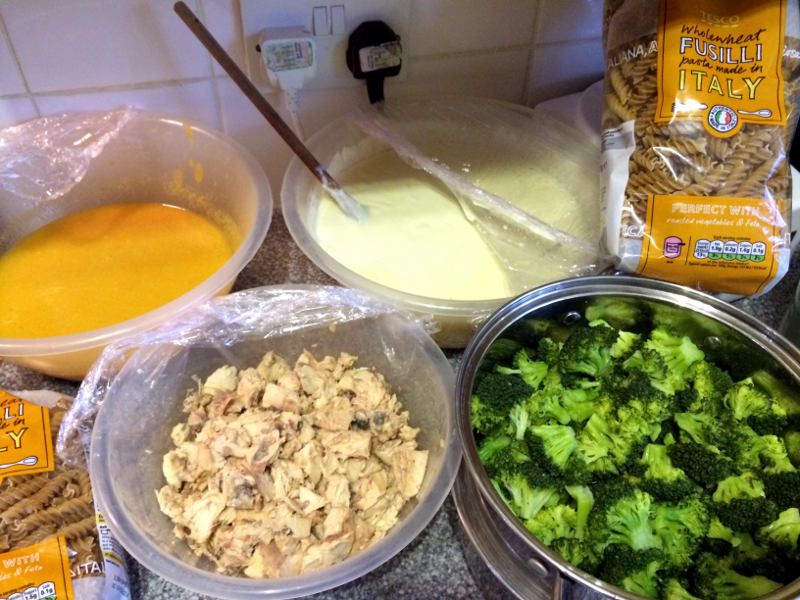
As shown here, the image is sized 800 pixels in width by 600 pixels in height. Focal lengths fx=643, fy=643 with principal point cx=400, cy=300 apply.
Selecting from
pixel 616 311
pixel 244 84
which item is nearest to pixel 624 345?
pixel 616 311

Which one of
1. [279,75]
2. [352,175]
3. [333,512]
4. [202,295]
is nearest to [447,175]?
[352,175]

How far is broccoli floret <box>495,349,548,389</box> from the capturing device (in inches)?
28.0

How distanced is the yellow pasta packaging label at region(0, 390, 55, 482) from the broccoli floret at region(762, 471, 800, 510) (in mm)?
726

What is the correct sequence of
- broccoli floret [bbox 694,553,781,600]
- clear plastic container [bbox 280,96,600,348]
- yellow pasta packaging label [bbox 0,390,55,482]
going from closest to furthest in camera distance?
broccoli floret [bbox 694,553,781,600]
yellow pasta packaging label [bbox 0,390,55,482]
clear plastic container [bbox 280,96,600,348]

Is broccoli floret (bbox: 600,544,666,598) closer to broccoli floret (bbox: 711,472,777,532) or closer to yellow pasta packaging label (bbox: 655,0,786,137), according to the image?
broccoli floret (bbox: 711,472,777,532)

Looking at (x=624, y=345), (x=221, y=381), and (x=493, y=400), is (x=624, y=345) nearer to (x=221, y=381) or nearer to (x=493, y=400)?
(x=493, y=400)

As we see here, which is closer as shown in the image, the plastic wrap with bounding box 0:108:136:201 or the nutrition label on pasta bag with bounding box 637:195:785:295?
A: the nutrition label on pasta bag with bounding box 637:195:785:295

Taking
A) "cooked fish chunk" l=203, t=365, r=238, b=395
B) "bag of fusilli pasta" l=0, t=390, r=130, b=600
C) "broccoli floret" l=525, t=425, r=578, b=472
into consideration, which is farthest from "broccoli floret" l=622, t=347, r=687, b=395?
"bag of fusilli pasta" l=0, t=390, r=130, b=600

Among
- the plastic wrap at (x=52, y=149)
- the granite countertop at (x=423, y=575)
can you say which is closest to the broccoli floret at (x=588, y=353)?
the granite countertop at (x=423, y=575)

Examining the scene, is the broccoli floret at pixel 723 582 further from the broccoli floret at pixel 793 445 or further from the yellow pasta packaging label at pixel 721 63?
the yellow pasta packaging label at pixel 721 63

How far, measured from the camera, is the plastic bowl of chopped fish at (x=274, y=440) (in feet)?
2.07

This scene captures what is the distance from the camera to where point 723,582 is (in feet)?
1.89

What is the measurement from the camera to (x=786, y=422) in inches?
26.4

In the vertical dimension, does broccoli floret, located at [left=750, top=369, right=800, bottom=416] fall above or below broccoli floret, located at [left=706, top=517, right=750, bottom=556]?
above
